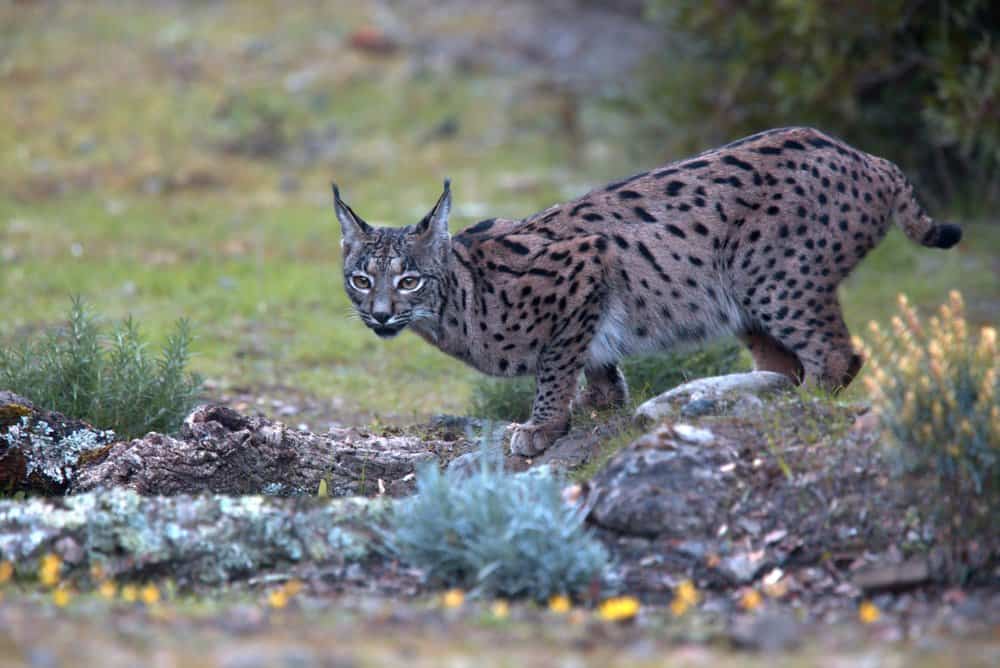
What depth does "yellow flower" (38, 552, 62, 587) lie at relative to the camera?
610cm

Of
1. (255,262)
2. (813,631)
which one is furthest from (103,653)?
(255,262)

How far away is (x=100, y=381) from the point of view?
895 centimetres

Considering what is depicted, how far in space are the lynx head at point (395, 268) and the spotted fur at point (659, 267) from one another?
1cm

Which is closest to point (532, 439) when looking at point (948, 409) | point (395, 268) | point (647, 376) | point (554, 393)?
point (554, 393)

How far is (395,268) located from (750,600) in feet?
12.3

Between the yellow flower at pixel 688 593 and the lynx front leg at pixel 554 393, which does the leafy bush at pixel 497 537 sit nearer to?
the yellow flower at pixel 688 593

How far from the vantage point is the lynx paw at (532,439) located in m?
8.71

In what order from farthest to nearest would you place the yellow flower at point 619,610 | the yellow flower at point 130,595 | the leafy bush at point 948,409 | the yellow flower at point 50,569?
the yellow flower at point 50,569, the leafy bush at point 948,409, the yellow flower at point 130,595, the yellow flower at point 619,610

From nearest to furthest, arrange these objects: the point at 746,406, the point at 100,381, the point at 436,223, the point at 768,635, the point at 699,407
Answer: the point at 768,635
the point at 746,406
the point at 699,407
the point at 436,223
the point at 100,381

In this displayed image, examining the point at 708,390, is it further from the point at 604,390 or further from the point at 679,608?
the point at 679,608

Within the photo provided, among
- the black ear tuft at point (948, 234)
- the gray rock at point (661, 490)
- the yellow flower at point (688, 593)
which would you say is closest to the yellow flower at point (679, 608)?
the yellow flower at point (688, 593)

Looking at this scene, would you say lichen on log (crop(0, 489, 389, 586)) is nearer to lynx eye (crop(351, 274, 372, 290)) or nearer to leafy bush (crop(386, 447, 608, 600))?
leafy bush (crop(386, 447, 608, 600))

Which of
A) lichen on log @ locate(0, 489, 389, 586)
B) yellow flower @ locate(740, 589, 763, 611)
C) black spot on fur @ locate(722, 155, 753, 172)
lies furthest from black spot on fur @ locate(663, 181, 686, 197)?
yellow flower @ locate(740, 589, 763, 611)

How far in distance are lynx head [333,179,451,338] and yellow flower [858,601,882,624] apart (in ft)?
12.8
